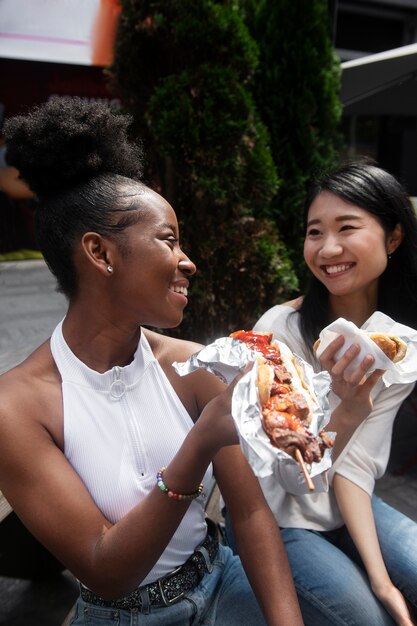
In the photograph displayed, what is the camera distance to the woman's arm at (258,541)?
1518 millimetres

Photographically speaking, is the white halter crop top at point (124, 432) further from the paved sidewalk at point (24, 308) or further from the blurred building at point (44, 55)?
the blurred building at point (44, 55)

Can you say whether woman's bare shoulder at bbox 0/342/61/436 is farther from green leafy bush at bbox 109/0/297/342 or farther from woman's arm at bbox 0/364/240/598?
green leafy bush at bbox 109/0/297/342

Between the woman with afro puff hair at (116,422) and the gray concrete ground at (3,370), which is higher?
the woman with afro puff hair at (116,422)

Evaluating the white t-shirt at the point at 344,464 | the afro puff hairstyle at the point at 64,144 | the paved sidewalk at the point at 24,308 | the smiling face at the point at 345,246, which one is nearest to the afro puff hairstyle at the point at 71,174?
the afro puff hairstyle at the point at 64,144

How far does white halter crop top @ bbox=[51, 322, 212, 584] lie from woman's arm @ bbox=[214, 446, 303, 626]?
94mm

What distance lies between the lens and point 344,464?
2.05 meters

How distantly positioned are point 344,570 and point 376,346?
780mm

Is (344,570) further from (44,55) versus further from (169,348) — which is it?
(44,55)

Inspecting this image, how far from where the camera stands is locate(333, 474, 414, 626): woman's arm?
5.71 feet

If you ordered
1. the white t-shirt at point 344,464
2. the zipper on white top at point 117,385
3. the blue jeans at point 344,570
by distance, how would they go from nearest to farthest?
the zipper on white top at point 117,385 < the blue jeans at point 344,570 < the white t-shirt at point 344,464

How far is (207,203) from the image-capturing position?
3.95 meters

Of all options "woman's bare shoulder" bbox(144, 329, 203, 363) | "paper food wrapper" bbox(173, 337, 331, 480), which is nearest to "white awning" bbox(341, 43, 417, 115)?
"woman's bare shoulder" bbox(144, 329, 203, 363)

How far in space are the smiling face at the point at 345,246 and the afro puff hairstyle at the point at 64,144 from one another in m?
0.89

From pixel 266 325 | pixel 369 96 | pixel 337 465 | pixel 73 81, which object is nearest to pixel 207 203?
pixel 266 325
